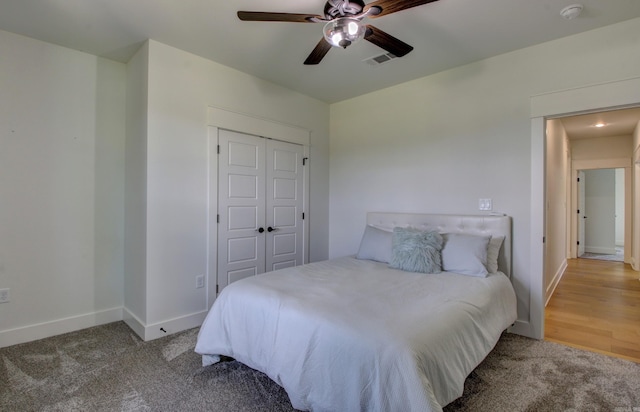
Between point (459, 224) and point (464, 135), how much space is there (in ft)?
3.02

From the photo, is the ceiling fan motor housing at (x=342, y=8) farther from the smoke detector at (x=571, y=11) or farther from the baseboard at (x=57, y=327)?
the baseboard at (x=57, y=327)

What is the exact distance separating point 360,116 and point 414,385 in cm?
345

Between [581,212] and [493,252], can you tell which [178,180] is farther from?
[581,212]

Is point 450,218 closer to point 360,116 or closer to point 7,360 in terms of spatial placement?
point 360,116

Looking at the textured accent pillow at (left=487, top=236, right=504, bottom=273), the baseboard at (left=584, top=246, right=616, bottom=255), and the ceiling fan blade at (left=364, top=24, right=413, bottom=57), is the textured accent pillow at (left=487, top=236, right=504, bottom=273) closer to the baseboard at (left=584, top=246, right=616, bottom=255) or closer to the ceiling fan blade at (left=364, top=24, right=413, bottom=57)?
the ceiling fan blade at (left=364, top=24, right=413, bottom=57)

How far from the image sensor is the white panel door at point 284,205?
148 inches

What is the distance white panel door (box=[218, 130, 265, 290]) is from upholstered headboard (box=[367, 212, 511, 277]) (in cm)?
143

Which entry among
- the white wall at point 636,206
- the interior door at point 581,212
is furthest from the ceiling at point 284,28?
the interior door at point 581,212

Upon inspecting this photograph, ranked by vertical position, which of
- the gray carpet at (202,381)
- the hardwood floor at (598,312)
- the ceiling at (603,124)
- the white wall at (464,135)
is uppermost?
the ceiling at (603,124)

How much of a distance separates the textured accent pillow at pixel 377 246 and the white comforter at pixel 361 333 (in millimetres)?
614

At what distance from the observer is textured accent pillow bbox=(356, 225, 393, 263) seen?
3135 millimetres

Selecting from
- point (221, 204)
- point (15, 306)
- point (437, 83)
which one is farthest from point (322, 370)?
point (437, 83)

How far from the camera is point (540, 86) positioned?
278 centimetres

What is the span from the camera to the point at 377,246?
10.5 feet
